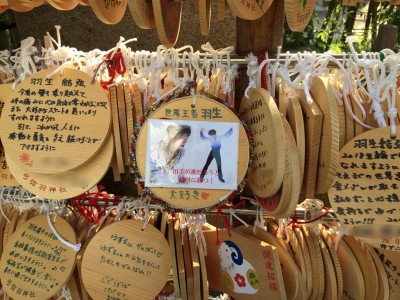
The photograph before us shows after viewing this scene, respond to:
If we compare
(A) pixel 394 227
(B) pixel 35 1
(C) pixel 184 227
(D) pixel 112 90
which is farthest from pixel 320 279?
(B) pixel 35 1

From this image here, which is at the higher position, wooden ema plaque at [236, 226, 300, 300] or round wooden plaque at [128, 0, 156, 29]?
round wooden plaque at [128, 0, 156, 29]

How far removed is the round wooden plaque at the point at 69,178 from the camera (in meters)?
0.87

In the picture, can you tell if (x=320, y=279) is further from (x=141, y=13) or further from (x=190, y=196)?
(x=141, y=13)

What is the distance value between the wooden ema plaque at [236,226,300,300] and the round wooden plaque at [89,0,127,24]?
2.05 feet

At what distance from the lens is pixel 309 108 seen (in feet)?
2.54

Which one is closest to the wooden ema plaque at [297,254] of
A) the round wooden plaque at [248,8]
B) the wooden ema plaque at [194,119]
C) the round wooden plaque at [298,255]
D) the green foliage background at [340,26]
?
the round wooden plaque at [298,255]

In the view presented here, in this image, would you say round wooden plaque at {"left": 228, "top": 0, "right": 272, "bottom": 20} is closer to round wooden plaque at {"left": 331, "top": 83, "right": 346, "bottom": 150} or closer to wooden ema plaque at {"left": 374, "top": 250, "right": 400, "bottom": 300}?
round wooden plaque at {"left": 331, "top": 83, "right": 346, "bottom": 150}

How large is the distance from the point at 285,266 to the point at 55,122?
646mm

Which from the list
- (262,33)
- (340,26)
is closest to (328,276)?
(262,33)

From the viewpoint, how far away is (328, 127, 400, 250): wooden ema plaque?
2.62ft

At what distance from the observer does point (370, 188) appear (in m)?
0.80

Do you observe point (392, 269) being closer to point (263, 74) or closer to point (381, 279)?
point (381, 279)

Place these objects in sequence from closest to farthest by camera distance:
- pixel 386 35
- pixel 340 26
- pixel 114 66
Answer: pixel 114 66 < pixel 386 35 < pixel 340 26

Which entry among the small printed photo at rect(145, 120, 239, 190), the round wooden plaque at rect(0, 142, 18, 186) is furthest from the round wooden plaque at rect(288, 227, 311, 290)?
the round wooden plaque at rect(0, 142, 18, 186)
